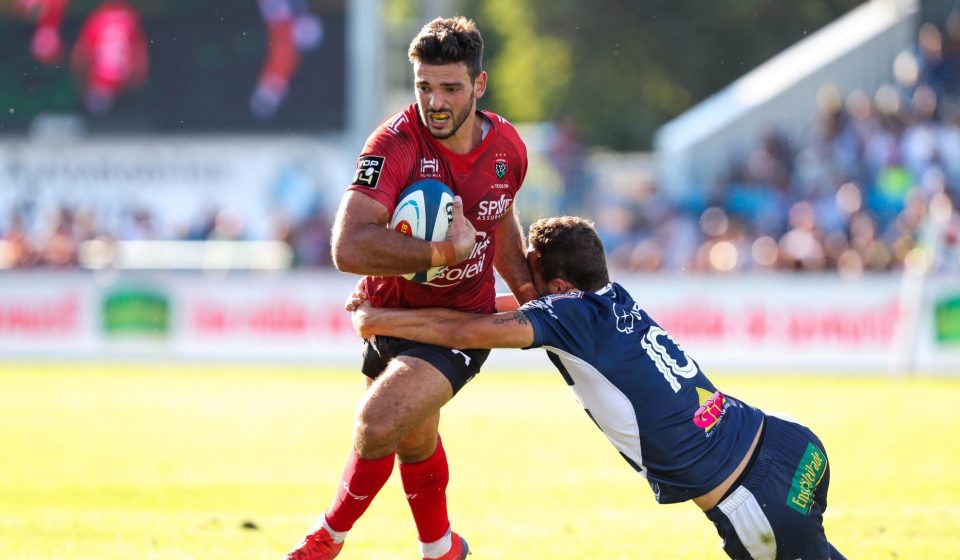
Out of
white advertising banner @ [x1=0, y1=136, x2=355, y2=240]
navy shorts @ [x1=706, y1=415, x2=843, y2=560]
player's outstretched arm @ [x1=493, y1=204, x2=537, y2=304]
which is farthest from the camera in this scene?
white advertising banner @ [x1=0, y1=136, x2=355, y2=240]

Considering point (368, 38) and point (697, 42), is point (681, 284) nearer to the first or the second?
point (368, 38)

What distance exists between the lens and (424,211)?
20.6 ft

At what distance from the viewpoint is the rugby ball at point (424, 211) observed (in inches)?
245

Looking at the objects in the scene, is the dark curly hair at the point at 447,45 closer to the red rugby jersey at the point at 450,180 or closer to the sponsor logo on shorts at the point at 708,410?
the red rugby jersey at the point at 450,180

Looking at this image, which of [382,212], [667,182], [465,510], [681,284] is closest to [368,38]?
[667,182]

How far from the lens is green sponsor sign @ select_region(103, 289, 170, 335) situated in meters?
21.5

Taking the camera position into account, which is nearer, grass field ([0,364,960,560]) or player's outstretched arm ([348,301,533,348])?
player's outstretched arm ([348,301,533,348])

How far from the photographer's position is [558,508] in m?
9.20

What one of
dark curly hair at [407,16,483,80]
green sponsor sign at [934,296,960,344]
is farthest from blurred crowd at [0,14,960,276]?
dark curly hair at [407,16,483,80]

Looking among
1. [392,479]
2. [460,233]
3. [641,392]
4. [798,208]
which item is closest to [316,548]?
[460,233]

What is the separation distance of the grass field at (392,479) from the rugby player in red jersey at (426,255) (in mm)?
810

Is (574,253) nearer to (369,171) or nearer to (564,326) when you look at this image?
(564,326)

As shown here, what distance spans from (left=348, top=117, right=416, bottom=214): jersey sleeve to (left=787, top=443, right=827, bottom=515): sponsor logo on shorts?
2.12 metres

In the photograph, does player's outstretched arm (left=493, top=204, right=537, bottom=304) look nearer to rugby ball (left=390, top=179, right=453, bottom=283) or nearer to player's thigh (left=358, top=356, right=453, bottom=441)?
rugby ball (left=390, top=179, right=453, bottom=283)
